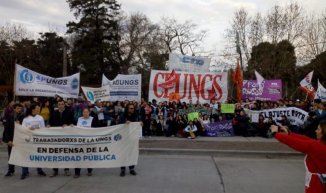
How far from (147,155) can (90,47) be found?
41.3 meters

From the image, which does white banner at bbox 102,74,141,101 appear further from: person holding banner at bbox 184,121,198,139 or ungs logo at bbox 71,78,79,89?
person holding banner at bbox 184,121,198,139

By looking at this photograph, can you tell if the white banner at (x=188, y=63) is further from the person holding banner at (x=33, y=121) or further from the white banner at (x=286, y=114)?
the person holding banner at (x=33, y=121)

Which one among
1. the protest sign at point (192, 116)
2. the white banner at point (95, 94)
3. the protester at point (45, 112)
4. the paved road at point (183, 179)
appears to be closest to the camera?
the paved road at point (183, 179)

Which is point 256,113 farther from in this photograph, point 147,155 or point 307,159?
point 307,159

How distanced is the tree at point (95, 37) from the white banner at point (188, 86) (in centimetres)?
3089

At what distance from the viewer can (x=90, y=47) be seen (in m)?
A: 54.1

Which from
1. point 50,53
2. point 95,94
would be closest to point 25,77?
point 95,94

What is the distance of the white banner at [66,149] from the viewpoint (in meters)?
10.4

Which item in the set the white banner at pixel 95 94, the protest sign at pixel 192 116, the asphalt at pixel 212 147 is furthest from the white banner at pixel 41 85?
the protest sign at pixel 192 116

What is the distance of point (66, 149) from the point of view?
10484 mm

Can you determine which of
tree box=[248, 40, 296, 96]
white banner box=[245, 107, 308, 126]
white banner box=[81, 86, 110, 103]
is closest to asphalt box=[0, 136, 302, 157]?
white banner box=[245, 107, 308, 126]

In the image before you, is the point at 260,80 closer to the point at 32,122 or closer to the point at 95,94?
the point at 95,94

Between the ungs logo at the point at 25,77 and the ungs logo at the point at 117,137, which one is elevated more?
the ungs logo at the point at 25,77

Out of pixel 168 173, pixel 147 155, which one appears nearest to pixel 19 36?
pixel 147 155
